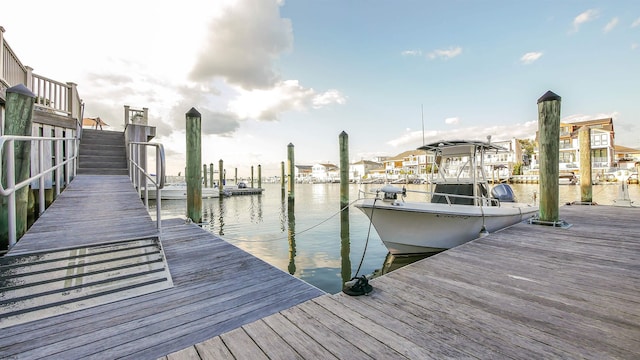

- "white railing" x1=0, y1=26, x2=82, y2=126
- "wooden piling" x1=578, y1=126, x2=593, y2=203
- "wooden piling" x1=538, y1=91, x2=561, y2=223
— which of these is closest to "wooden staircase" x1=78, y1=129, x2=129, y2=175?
"white railing" x1=0, y1=26, x2=82, y2=126

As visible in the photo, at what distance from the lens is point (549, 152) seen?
6.14 m

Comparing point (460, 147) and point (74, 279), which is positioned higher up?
point (460, 147)

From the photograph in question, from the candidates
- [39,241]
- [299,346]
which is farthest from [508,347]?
[39,241]

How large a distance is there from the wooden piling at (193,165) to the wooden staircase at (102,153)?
323 cm

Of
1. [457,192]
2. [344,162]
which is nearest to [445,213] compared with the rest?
[457,192]

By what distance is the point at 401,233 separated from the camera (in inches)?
243

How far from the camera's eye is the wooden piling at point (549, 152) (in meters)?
6.11

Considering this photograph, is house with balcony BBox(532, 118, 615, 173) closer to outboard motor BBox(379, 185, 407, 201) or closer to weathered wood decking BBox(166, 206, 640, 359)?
outboard motor BBox(379, 185, 407, 201)

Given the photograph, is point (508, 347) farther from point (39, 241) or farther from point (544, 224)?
point (544, 224)

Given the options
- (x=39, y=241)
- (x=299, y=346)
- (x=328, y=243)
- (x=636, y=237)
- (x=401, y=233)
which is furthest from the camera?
(x=328, y=243)

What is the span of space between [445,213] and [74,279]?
20.0 ft

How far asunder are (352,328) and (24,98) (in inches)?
210

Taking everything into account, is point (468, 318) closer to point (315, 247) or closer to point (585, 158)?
point (315, 247)

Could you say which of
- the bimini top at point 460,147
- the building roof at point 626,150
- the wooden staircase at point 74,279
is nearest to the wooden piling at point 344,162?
the bimini top at point 460,147
